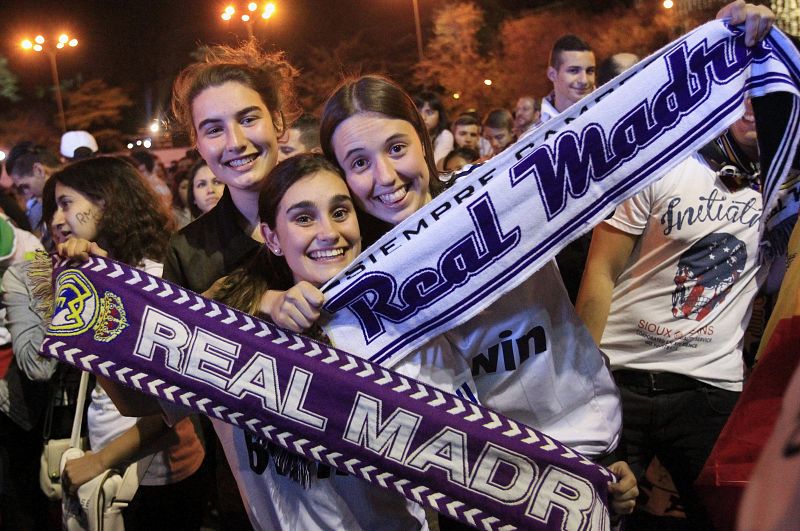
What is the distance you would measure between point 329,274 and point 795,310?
1.22 m

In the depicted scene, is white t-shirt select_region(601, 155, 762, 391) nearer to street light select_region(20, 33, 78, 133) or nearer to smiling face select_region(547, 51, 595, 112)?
smiling face select_region(547, 51, 595, 112)

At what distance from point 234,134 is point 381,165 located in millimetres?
758

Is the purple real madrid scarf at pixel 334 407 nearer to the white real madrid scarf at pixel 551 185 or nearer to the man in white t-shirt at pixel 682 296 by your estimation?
the white real madrid scarf at pixel 551 185

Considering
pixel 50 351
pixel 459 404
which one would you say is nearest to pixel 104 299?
pixel 50 351

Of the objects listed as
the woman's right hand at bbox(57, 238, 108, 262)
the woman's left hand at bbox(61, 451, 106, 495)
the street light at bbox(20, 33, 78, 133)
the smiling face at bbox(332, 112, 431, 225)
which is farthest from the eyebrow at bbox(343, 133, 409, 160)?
the street light at bbox(20, 33, 78, 133)

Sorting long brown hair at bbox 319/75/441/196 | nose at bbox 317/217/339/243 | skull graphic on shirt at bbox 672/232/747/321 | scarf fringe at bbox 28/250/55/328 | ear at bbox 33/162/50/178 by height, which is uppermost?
long brown hair at bbox 319/75/441/196

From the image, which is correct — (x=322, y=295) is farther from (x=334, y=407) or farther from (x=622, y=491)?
(x=622, y=491)

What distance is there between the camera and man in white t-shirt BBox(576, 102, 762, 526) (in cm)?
330

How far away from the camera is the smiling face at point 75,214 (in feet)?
11.7

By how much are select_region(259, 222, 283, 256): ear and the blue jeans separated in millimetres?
1651

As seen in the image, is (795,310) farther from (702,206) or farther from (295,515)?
(295,515)

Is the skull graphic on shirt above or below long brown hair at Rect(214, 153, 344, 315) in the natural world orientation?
below

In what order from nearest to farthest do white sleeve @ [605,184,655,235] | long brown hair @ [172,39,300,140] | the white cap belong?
long brown hair @ [172,39,300,140]
white sleeve @ [605,184,655,235]
the white cap

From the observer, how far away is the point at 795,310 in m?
2.18
